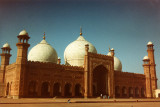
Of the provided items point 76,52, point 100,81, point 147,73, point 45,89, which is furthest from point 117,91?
point 45,89

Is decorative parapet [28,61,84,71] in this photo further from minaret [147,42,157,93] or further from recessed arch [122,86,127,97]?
minaret [147,42,157,93]

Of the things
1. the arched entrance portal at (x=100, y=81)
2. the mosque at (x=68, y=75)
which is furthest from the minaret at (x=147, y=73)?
the arched entrance portal at (x=100, y=81)

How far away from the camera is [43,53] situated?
2795 centimetres

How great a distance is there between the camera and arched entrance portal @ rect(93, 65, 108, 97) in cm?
2945

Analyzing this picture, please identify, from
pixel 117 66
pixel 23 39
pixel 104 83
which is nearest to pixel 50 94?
pixel 23 39

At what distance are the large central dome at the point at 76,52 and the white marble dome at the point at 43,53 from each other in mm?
3003

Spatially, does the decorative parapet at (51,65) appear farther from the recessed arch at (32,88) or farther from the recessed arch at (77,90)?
the recessed arch at (77,90)

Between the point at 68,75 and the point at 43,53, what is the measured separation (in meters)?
5.24

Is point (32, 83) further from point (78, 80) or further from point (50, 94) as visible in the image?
point (78, 80)

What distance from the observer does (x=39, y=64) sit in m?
23.3

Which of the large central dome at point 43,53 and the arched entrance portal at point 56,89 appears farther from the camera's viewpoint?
the large central dome at point 43,53

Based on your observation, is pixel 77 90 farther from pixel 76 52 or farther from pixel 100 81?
pixel 76 52

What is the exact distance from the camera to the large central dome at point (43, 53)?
27719mm

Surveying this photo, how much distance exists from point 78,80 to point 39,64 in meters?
5.95
